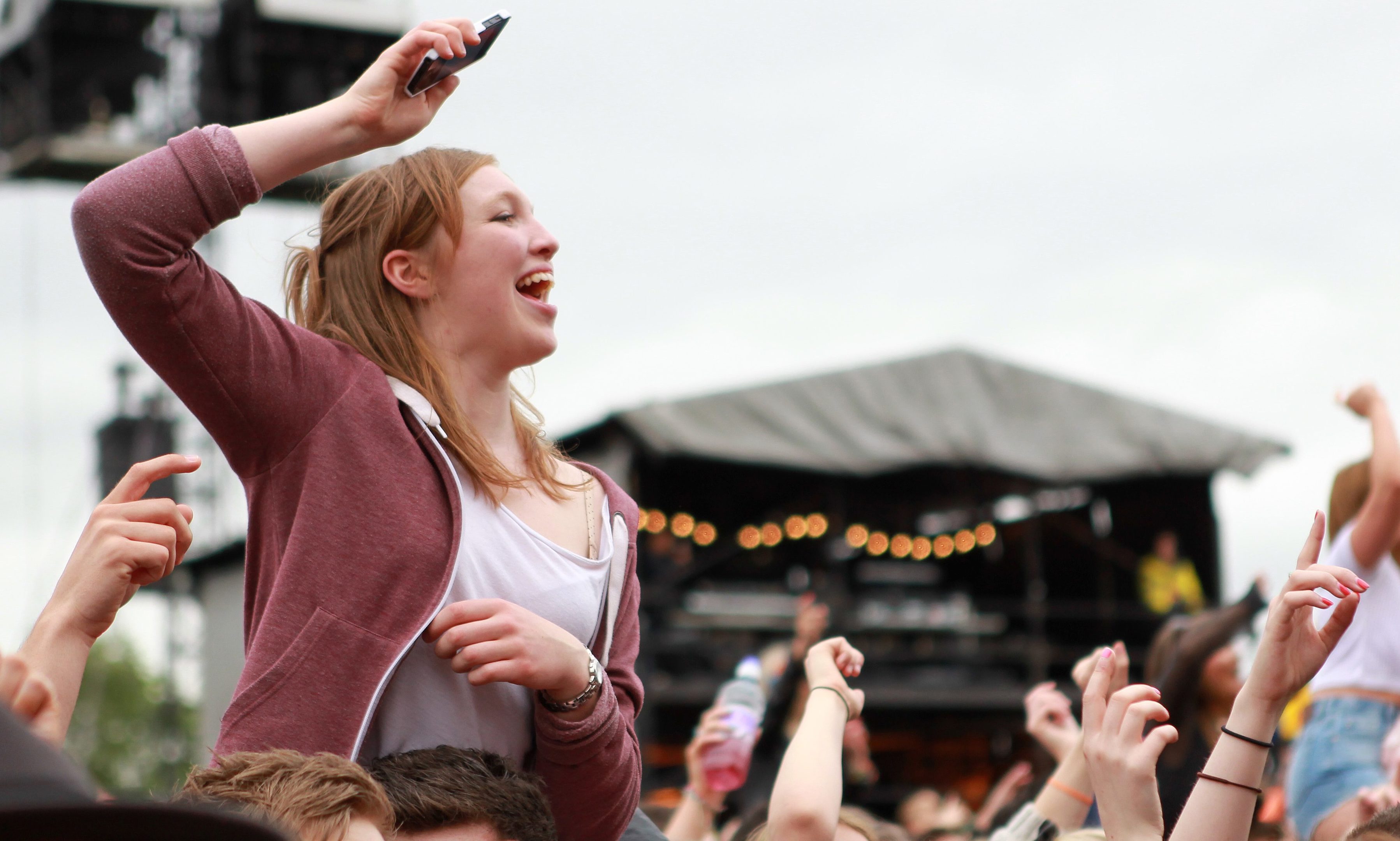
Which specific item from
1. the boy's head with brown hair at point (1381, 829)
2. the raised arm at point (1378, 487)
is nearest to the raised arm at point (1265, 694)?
the boy's head with brown hair at point (1381, 829)

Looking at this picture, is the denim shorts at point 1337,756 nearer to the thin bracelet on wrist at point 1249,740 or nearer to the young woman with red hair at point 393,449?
the thin bracelet on wrist at point 1249,740

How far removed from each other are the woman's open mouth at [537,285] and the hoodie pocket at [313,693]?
554 mm

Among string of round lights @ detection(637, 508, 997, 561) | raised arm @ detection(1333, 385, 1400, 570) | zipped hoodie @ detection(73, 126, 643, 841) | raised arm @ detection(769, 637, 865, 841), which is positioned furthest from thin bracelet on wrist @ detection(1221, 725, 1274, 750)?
string of round lights @ detection(637, 508, 997, 561)

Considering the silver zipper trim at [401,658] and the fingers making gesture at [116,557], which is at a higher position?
the fingers making gesture at [116,557]

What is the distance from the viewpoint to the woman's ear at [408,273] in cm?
190

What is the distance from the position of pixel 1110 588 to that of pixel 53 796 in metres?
14.3

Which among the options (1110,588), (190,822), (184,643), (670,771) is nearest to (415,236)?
(190,822)

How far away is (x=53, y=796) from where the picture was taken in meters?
0.67

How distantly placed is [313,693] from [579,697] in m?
0.31

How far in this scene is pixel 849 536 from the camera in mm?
13375

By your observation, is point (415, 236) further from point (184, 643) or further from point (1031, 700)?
point (184, 643)

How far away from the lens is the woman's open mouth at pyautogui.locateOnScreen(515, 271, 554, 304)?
1.95 meters

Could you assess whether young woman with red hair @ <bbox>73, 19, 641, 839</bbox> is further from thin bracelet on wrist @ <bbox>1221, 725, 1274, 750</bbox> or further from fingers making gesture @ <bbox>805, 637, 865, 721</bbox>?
thin bracelet on wrist @ <bbox>1221, 725, 1274, 750</bbox>

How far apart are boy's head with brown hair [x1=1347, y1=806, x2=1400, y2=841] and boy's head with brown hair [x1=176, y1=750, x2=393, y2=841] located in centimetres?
103
